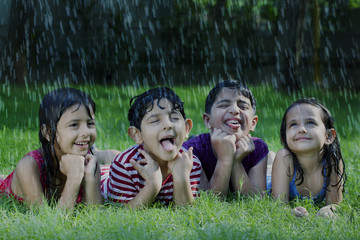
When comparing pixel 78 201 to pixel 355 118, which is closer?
pixel 78 201

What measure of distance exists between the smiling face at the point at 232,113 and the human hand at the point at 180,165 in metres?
0.66

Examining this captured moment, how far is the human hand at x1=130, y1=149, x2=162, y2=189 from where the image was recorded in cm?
334

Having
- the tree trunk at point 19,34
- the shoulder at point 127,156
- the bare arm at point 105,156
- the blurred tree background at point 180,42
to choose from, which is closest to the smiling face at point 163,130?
the shoulder at point 127,156

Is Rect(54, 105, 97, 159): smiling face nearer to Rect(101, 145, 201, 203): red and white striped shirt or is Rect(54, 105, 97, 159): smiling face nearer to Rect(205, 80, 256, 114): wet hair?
Rect(101, 145, 201, 203): red and white striped shirt

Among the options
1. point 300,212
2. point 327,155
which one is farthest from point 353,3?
point 300,212

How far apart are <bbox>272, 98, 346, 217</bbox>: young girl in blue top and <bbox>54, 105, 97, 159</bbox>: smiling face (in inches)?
55.8

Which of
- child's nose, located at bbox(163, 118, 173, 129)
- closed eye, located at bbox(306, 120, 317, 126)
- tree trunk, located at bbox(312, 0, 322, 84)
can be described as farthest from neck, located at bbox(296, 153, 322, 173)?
tree trunk, located at bbox(312, 0, 322, 84)

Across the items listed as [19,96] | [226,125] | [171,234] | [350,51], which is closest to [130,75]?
[19,96]

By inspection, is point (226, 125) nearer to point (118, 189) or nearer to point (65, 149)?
point (118, 189)

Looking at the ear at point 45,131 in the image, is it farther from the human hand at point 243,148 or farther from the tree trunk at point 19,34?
the tree trunk at point 19,34

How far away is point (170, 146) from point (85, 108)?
656 millimetres

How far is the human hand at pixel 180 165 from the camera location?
337 centimetres

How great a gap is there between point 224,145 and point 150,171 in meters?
0.68

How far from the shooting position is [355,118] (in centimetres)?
922
